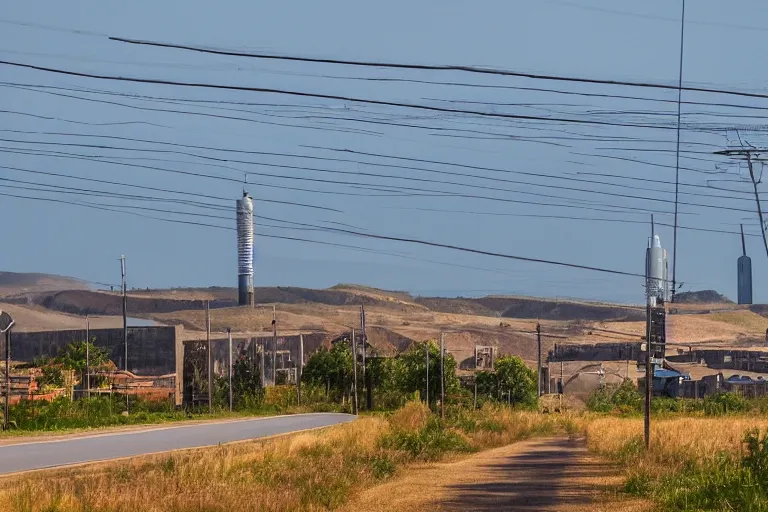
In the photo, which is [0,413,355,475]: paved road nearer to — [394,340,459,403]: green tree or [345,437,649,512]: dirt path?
[345,437,649,512]: dirt path

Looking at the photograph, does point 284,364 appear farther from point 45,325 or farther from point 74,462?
point 74,462

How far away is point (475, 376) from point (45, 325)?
41168 millimetres

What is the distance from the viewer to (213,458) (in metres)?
25.1

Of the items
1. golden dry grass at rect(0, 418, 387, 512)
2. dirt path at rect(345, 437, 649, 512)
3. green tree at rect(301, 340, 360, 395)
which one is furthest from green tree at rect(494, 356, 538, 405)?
golden dry grass at rect(0, 418, 387, 512)

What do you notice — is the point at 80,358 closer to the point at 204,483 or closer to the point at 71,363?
the point at 71,363

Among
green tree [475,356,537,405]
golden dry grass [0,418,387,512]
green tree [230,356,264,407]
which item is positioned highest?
golden dry grass [0,418,387,512]

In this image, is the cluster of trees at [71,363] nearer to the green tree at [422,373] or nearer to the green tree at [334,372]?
the green tree at [334,372]

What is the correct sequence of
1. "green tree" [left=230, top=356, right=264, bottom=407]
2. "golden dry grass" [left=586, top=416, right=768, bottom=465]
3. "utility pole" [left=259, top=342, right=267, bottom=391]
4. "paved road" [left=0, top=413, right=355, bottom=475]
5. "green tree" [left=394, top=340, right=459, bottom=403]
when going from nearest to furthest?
"paved road" [left=0, top=413, right=355, bottom=475] → "golden dry grass" [left=586, top=416, right=768, bottom=465] → "green tree" [left=230, top=356, right=264, bottom=407] → "utility pole" [left=259, top=342, right=267, bottom=391] → "green tree" [left=394, top=340, right=459, bottom=403]

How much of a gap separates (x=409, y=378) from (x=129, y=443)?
49106mm

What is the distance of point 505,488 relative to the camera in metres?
23.8

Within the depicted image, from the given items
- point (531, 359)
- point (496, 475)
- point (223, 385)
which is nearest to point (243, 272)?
point (531, 359)

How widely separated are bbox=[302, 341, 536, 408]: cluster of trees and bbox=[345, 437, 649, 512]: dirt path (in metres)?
39.5

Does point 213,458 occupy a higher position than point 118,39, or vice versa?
point 118,39

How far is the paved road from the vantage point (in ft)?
86.7
